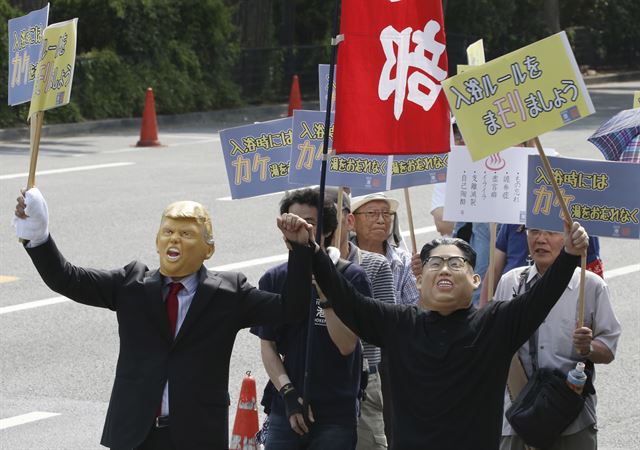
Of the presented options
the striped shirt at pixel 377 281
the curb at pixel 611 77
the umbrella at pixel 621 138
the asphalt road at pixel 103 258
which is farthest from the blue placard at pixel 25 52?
the curb at pixel 611 77

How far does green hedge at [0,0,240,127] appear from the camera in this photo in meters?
25.5

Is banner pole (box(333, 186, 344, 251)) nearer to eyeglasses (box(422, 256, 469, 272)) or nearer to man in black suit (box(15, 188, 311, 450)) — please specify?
man in black suit (box(15, 188, 311, 450))

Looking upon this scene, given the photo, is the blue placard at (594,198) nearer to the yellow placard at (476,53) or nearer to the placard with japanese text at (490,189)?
the placard with japanese text at (490,189)

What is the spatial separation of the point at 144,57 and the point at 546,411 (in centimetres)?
2206

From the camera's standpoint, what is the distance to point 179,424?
5328 mm

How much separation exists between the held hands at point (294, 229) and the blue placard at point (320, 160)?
202 cm

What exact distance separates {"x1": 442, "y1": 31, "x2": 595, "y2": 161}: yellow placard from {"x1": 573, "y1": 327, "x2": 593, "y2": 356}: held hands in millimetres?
868

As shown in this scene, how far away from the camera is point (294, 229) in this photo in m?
5.29

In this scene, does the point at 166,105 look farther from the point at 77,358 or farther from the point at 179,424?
the point at 179,424

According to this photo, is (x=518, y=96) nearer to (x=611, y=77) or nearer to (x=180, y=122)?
(x=180, y=122)

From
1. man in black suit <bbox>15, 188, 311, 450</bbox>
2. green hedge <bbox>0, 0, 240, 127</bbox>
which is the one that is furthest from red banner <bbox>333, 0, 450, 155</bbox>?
green hedge <bbox>0, 0, 240, 127</bbox>

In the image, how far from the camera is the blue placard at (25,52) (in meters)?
6.45

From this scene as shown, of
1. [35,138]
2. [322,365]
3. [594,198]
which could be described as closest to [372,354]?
[322,365]

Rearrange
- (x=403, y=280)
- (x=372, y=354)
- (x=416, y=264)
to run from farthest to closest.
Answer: (x=403, y=280) → (x=416, y=264) → (x=372, y=354)
